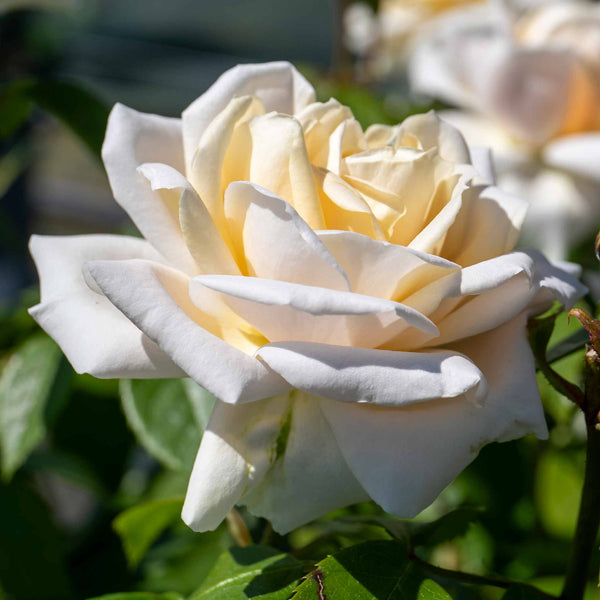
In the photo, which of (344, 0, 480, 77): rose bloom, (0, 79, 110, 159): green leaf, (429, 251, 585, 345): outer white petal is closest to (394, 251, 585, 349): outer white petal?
(429, 251, 585, 345): outer white petal

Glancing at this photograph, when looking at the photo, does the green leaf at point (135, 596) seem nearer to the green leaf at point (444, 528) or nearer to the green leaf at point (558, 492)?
the green leaf at point (444, 528)

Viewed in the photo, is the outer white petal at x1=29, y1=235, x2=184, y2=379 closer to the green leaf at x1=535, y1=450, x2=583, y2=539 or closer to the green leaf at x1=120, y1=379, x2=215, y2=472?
the green leaf at x1=120, y1=379, x2=215, y2=472

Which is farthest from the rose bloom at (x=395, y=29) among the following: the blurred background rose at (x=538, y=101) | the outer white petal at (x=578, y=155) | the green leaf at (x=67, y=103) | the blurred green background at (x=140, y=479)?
the green leaf at (x=67, y=103)

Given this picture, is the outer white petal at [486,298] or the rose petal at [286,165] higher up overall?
the rose petal at [286,165]

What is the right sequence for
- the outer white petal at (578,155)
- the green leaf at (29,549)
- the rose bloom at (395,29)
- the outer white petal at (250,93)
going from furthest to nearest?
the rose bloom at (395,29) → the outer white petal at (578,155) → the green leaf at (29,549) → the outer white petal at (250,93)

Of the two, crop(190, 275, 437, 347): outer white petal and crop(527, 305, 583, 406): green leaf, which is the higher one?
crop(190, 275, 437, 347): outer white petal

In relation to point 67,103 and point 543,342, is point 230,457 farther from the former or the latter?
point 67,103
